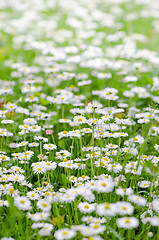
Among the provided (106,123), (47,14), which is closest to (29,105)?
(106,123)

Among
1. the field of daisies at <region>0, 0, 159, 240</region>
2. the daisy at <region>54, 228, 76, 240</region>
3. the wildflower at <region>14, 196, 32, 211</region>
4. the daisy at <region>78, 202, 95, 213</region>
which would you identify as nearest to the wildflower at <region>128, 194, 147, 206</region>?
the field of daisies at <region>0, 0, 159, 240</region>

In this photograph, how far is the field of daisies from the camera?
4.57 feet

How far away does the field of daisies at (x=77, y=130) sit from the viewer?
4.57ft

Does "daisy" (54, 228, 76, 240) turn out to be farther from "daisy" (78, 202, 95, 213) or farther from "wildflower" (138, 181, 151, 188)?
"wildflower" (138, 181, 151, 188)

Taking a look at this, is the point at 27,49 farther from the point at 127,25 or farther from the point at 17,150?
the point at 17,150

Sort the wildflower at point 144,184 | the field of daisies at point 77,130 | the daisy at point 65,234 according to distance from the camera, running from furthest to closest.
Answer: the wildflower at point 144,184 < the field of daisies at point 77,130 < the daisy at point 65,234

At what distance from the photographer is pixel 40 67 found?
12.1 feet

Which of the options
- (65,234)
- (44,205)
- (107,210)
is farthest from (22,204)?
(107,210)

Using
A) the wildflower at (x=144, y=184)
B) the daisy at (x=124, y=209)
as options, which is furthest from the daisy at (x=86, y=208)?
the wildflower at (x=144, y=184)

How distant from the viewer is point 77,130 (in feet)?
6.57

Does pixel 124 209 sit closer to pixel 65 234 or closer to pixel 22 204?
pixel 65 234

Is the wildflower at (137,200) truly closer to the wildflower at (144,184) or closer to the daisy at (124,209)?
the daisy at (124,209)

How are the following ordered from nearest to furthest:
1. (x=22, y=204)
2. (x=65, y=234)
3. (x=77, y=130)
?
1. (x=65, y=234)
2. (x=22, y=204)
3. (x=77, y=130)

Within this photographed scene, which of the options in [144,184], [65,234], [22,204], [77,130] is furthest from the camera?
[77,130]
